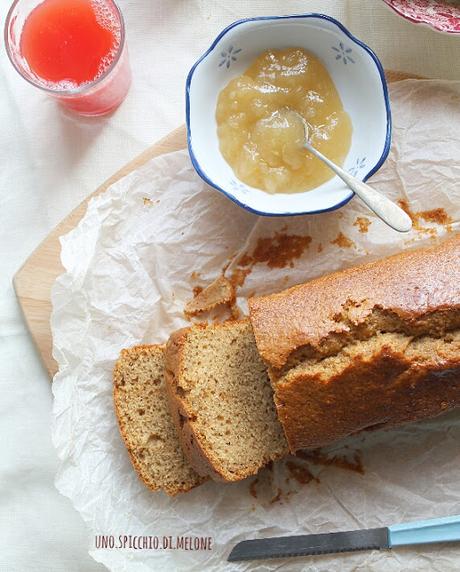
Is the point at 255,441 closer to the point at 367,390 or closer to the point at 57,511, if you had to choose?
the point at 367,390

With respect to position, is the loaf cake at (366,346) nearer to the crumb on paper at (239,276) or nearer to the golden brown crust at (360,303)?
the golden brown crust at (360,303)

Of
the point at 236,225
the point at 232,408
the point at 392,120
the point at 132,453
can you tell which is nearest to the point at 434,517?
the point at 232,408

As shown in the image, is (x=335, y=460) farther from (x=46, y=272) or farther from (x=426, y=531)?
(x=46, y=272)

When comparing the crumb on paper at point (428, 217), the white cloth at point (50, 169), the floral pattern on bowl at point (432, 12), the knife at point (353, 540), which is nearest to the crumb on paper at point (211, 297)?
the white cloth at point (50, 169)

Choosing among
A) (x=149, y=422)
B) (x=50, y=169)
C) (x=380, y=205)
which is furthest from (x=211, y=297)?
(x=50, y=169)

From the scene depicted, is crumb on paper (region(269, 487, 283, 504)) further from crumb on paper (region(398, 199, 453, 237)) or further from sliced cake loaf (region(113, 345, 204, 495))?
crumb on paper (region(398, 199, 453, 237))
